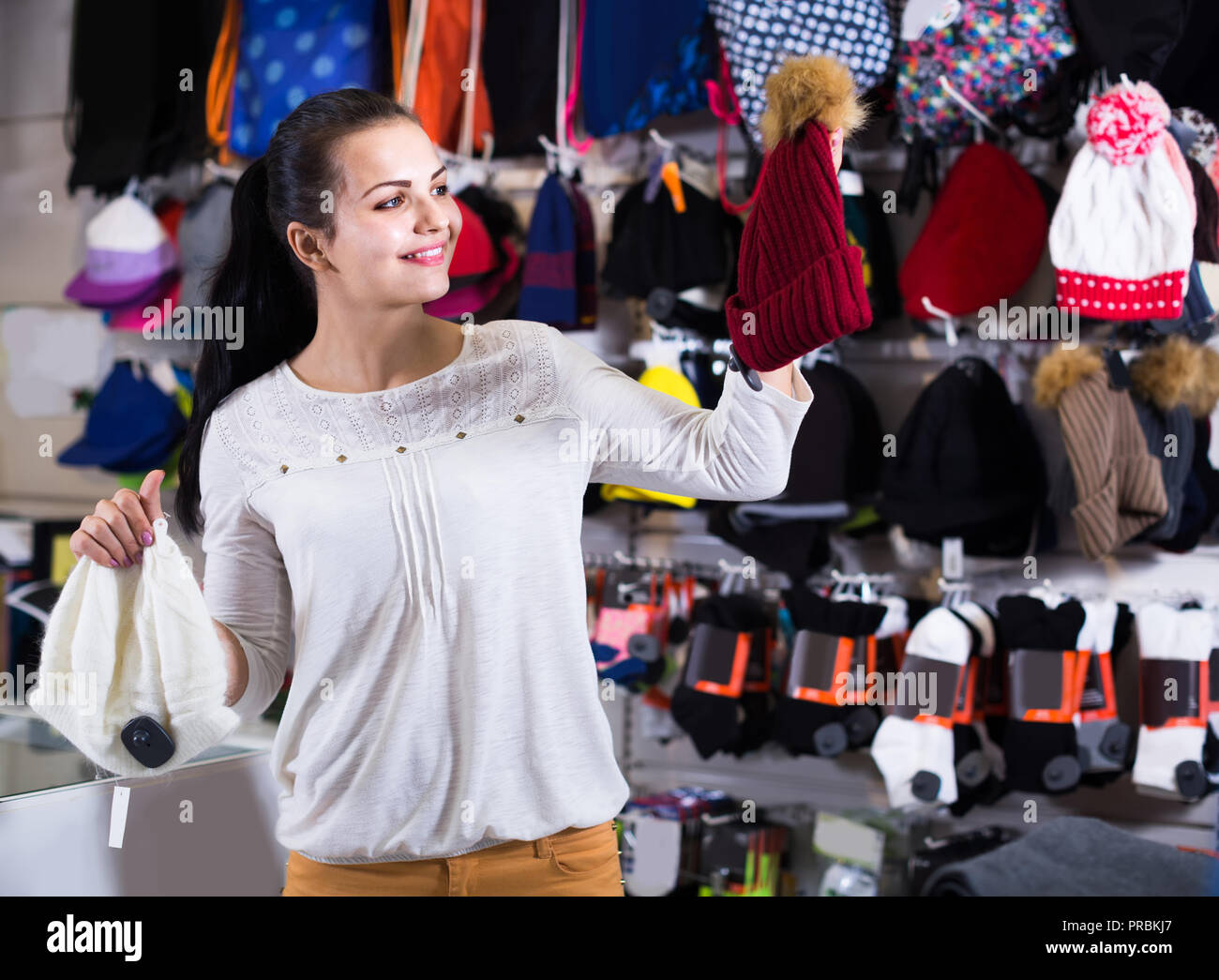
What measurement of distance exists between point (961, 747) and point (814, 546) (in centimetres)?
52

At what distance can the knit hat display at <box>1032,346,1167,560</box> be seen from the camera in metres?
2.26

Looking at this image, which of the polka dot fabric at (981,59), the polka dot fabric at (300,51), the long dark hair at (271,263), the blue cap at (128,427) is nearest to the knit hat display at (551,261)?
the polka dot fabric at (300,51)

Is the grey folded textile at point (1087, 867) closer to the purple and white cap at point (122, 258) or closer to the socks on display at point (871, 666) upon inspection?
the socks on display at point (871, 666)

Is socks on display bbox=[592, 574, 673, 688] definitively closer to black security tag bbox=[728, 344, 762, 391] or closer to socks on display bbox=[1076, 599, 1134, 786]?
socks on display bbox=[1076, 599, 1134, 786]

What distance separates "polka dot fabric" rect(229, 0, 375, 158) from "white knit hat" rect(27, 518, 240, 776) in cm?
191

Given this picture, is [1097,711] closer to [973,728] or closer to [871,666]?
[973,728]

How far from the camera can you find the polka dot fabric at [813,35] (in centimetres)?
237

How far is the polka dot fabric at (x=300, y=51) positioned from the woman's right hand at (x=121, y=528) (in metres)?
1.88

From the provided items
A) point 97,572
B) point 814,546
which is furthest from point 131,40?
point 97,572

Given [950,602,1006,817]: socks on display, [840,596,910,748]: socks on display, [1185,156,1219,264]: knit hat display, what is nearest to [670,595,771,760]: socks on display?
[840,596,910,748]: socks on display

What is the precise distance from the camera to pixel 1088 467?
2.29 metres

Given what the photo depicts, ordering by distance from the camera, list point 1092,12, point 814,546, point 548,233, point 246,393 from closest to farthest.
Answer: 1. point 246,393
2. point 1092,12
3. point 814,546
4. point 548,233

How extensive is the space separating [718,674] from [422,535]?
60.1 inches

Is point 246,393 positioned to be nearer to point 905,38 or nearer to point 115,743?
point 115,743
